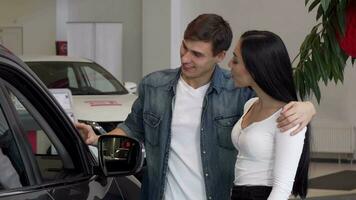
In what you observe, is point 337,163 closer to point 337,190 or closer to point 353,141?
point 353,141

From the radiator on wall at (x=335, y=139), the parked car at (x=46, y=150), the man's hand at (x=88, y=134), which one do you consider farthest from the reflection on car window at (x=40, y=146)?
the radiator on wall at (x=335, y=139)

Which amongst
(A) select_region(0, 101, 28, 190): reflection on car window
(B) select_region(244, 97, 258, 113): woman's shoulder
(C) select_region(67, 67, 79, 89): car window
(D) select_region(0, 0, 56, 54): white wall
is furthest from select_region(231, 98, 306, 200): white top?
(D) select_region(0, 0, 56, 54): white wall

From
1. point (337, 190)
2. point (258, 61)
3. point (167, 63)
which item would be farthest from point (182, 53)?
point (167, 63)

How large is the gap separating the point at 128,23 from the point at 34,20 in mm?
1866

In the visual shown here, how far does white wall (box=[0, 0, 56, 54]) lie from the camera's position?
13188mm

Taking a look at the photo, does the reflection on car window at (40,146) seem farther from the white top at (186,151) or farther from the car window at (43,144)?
the white top at (186,151)

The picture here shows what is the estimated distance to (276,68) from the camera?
89.3 inches

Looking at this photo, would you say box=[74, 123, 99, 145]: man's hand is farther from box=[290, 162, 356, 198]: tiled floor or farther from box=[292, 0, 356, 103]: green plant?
box=[290, 162, 356, 198]: tiled floor

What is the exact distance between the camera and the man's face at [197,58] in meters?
2.57

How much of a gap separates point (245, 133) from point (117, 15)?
10729mm

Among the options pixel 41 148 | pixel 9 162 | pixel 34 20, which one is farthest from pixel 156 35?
pixel 9 162

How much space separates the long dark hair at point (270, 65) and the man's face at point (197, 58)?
25 cm

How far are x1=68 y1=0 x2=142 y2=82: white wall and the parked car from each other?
10.1 metres

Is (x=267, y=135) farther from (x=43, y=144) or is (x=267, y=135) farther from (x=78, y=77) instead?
(x=78, y=77)
